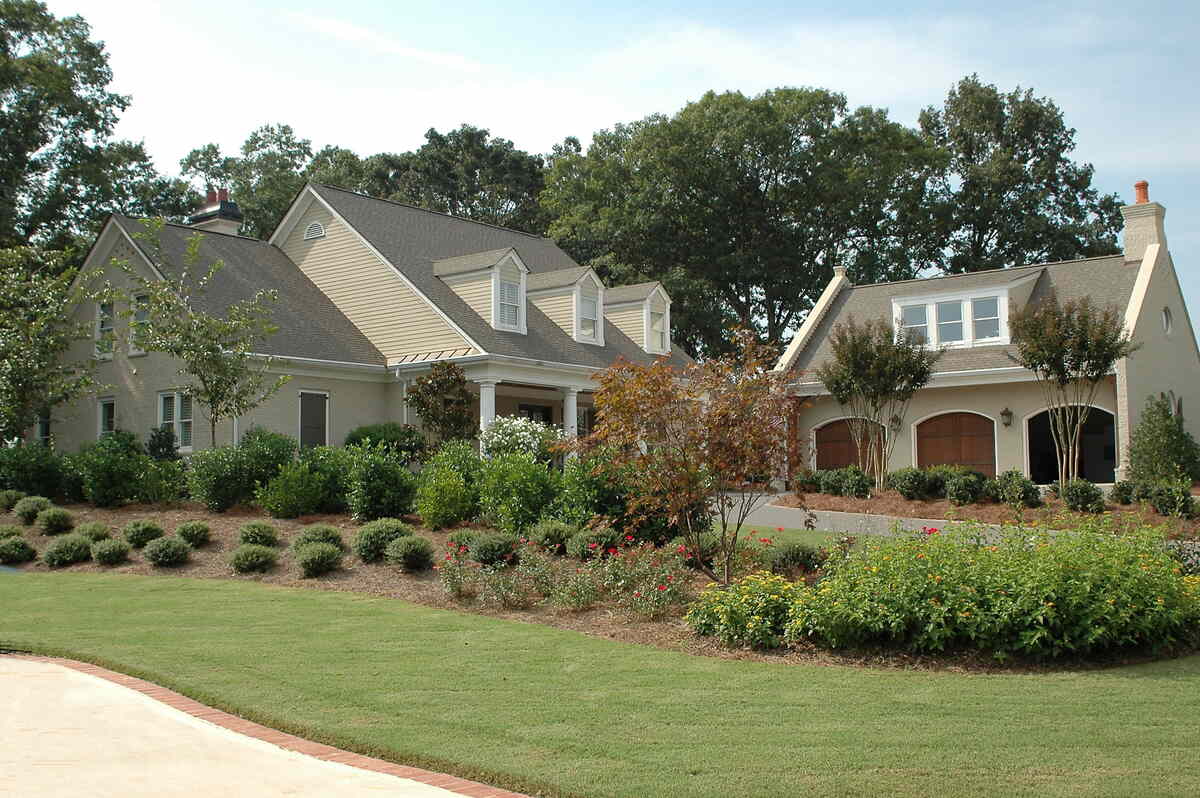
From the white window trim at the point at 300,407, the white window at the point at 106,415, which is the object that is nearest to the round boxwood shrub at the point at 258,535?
the white window trim at the point at 300,407

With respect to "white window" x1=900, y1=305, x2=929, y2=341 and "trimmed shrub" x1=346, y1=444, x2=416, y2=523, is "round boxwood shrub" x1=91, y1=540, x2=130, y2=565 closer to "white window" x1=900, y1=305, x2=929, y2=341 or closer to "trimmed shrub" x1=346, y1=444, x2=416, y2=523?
"trimmed shrub" x1=346, y1=444, x2=416, y2=523

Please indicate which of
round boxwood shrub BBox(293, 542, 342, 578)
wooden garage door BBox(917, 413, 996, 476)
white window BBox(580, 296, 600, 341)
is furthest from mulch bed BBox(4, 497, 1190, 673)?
wooden garage door BBox(917, 413, 996, 476)

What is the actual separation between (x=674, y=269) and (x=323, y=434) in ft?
67.7

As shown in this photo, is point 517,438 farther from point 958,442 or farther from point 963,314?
point 963,314

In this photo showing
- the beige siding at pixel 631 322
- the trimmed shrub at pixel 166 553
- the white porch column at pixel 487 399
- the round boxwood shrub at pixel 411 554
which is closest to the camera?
the round boxwood shrub at pixel 411 554

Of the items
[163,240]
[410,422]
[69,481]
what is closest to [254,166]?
[163,240]

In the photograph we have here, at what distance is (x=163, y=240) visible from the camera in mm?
23500

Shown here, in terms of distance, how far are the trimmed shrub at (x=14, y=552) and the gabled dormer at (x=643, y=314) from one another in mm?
17835

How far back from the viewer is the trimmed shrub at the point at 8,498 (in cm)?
1792

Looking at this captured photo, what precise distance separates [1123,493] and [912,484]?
12.6ft

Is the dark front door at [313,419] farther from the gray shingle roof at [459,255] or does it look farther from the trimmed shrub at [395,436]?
the gray shingle roof at [459,255]

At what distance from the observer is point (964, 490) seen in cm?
1967

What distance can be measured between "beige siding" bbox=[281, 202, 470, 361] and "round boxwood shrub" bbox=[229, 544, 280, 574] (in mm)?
10489

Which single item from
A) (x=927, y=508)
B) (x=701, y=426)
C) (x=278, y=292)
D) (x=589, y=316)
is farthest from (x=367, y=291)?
(x=701, y=426)
